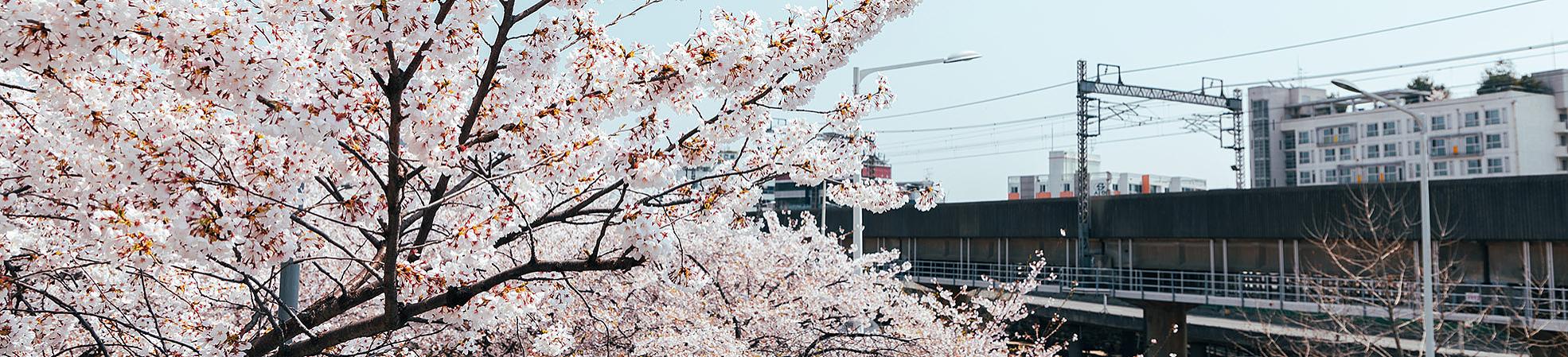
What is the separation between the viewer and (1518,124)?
65.1m

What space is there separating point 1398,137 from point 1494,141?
21.3 ft

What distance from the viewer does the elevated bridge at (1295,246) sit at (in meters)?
21.2

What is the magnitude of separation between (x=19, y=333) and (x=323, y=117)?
95.8 inches

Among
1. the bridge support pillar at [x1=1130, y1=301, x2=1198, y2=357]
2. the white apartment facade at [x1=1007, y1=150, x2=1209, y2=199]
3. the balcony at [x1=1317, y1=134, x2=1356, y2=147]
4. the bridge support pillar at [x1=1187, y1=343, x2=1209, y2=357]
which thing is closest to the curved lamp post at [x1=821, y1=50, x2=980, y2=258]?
the bridge support pillar at [x1=1130, y1=301, x2=1198, y2=357]

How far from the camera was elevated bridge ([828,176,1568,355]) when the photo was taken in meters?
21.2

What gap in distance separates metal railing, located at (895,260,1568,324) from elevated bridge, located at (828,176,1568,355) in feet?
0.21

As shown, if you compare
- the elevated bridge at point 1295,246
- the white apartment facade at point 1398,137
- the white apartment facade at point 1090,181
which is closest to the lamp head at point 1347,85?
the elevated bridge at point 1295,246

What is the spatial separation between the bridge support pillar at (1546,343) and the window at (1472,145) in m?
51.5

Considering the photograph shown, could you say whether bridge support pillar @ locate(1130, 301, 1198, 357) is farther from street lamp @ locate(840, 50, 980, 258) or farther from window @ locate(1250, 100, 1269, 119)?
window @ locate(1250, 100, 1269, 119)

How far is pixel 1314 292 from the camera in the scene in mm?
24656

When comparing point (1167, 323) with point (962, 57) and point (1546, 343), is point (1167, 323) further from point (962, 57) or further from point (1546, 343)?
point (962, 57)

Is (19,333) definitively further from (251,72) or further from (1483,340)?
(1483,340)

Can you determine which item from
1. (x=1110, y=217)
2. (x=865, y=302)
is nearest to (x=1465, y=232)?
(x=1110, y=217)

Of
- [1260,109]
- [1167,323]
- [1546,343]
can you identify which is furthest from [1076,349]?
[1260,109]
